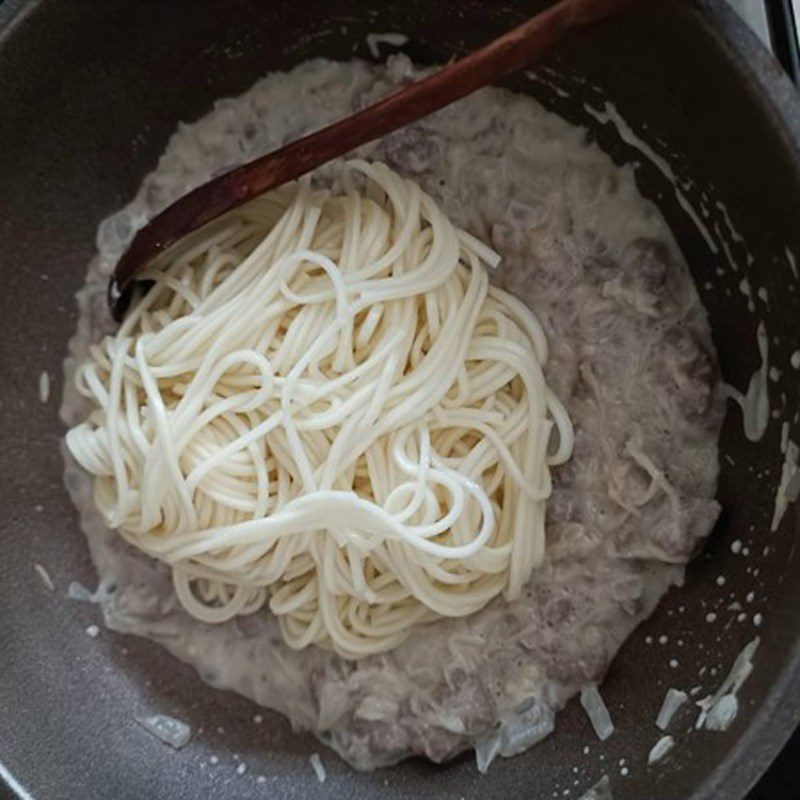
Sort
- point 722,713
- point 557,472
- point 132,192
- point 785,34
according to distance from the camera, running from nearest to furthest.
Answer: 1. point 722,713
2. point 785,34
3. point 557,472
4. point 132,192

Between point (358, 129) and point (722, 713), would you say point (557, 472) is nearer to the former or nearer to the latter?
point (722, 713)

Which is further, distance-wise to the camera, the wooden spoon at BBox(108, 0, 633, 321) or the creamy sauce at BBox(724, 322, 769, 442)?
the creamy sauce at BBox(724, 322, 769, 442)

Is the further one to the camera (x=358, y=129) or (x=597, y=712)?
(x=597, y=712)

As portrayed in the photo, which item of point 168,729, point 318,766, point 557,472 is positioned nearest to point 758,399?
point 557,472

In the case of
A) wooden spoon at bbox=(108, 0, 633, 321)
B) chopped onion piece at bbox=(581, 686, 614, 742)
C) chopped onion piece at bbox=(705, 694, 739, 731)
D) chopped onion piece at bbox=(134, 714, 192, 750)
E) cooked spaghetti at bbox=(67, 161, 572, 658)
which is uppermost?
wooden spoon at bbox=(108, 0, 633, 321)

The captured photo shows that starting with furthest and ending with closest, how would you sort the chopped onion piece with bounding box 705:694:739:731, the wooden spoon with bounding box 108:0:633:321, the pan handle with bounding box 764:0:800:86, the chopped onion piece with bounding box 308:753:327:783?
1. the chopped onion piece with bounding box 308:753:327:783
2. the pan handle with bounding box 764:0:800:86
3. the chopped onion piece with bounding box 705:694:739:731
4. the wooden spoon with bounding box 108:0:633:321

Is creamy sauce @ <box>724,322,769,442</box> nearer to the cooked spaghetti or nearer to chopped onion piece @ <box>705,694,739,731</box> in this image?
the cooked spaghetti

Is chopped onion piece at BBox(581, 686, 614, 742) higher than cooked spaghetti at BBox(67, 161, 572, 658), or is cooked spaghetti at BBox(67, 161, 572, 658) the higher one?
cooked spaghetti at BBox(67, 161, 572, 658)

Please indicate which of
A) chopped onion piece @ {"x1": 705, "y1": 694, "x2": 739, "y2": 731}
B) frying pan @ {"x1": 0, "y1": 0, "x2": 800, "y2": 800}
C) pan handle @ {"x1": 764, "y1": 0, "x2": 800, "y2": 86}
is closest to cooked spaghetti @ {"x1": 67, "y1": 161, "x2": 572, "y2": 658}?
frying pan @ {"x1": 0, "y1": 0, "x2": 800, "y2": 800}
